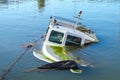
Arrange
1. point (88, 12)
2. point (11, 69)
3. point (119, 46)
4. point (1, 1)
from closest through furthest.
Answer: point (11, 69)
point (119, 46)
point (88, 12)
point (1, 1)

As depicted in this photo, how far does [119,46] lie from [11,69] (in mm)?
11286

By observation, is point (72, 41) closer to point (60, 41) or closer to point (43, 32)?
point (60, 41)

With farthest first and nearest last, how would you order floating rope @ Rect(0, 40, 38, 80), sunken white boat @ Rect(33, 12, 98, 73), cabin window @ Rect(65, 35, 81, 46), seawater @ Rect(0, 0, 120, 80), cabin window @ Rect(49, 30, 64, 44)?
1. cabin window @ Rect(65, 35, 81, 46)
2. cabin window @ Rect(49, 30, 64, 44)
3. sunken white boat @ Rect(33, 12, 98, 73)
4. seawater @ Rect(0, 0, 120, 80)
5. floating rope @ Rect(0, 40, 38, 80)

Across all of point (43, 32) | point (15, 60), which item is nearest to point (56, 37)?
point (15, 60)

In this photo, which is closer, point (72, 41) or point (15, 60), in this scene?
point (15, 60)

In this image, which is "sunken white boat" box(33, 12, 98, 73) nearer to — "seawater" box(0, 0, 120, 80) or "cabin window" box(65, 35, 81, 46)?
"cabin window" box(65, 35, 81, 46)

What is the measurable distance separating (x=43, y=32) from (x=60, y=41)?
843 cm

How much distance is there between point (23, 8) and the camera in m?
55.4

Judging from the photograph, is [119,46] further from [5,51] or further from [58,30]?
[5,51]

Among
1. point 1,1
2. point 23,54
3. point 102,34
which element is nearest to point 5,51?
point 23,54

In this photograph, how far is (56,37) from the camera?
1058 inches

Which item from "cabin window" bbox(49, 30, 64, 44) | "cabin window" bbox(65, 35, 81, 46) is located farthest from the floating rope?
"cabin window" bbox(65, 35, 81, 46)

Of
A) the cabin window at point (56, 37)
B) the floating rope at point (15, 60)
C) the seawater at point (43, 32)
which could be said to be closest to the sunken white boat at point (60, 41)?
the cabin window at point (56, 37)

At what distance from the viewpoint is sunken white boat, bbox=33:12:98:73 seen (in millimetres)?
24281
